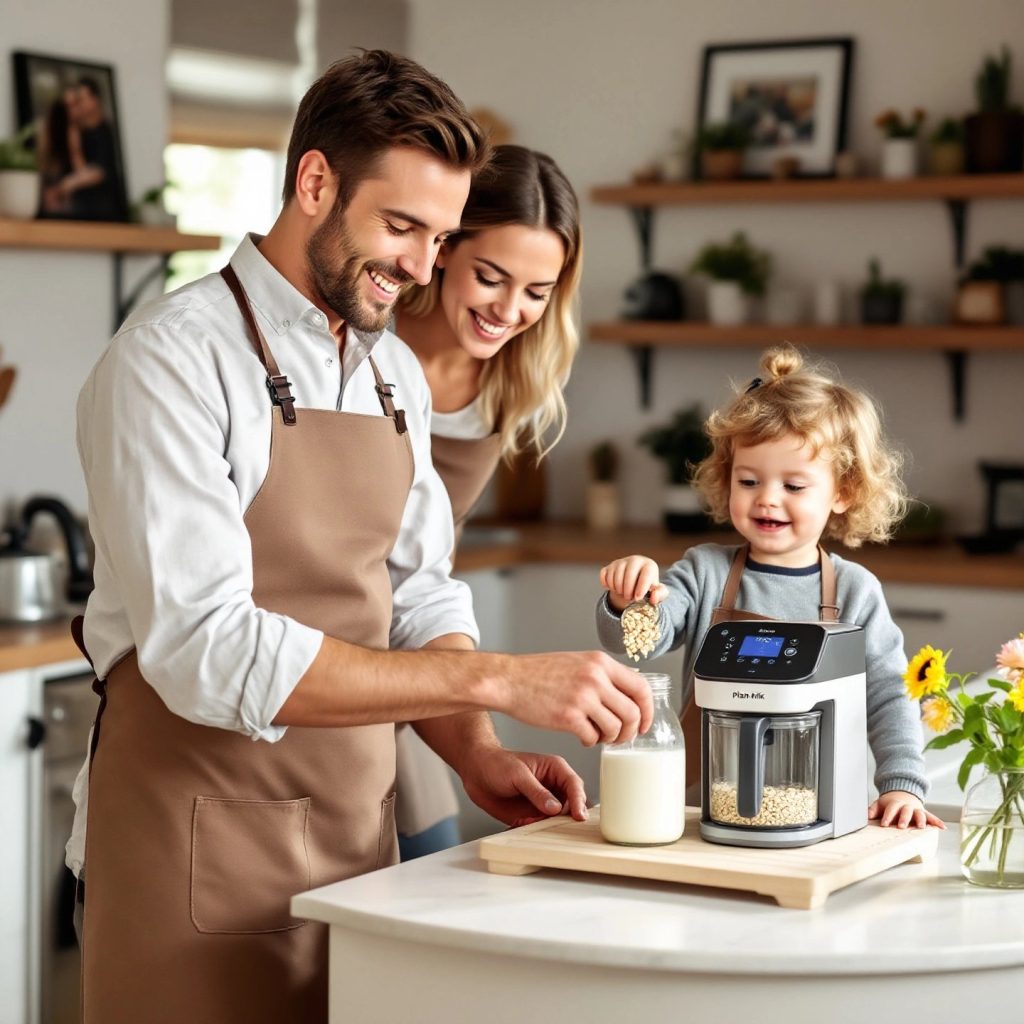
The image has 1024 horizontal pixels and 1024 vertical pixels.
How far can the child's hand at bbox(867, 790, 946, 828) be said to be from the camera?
1777 millimetres

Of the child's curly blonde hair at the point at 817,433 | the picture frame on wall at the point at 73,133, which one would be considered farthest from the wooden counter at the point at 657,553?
the child's curly blonde hair at the point at 817,433

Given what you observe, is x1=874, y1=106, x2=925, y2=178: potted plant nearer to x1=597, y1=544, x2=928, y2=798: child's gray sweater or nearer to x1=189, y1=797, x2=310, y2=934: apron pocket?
x1=597, y1=544, x2=928, y2=798: child's gray sweater

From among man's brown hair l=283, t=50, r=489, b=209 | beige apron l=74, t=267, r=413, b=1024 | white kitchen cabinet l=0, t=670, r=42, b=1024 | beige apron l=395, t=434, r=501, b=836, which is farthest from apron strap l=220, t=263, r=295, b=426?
white kitchen cabinet l=0, t=670, r=42, b=1024

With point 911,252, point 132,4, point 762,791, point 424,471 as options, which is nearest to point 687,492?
point 911,252

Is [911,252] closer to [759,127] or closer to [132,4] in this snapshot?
[759,127]

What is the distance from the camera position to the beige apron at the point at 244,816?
169cm

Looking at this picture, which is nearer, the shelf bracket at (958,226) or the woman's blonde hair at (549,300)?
the woman's blonde hair at (549,300)

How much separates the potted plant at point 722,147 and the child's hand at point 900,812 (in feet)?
11.2

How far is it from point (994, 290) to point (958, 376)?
0.30 meters

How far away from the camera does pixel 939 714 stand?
64.3 inches

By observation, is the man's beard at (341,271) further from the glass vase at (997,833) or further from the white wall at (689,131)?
the white wall at (689,131)

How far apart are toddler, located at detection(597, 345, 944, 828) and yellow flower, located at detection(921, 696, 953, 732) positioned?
0.99 feet

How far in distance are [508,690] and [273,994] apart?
41 centimetres

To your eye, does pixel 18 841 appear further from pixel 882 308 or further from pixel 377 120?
pixel 882 308
